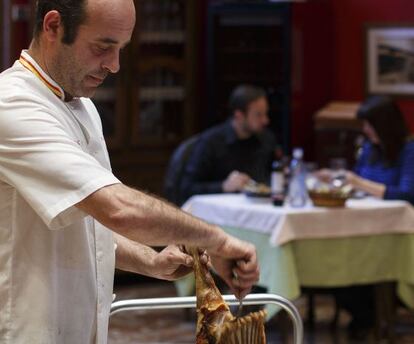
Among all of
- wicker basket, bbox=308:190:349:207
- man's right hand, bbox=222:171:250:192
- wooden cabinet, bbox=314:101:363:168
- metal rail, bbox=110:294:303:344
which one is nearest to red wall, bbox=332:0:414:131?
wooden cabinet, bbox=314:101:363:168

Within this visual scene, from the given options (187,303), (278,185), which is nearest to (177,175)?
(278,185)

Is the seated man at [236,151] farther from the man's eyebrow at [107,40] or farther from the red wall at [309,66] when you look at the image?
the man's eyebrow at [107,40]

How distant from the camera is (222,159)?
6.25m

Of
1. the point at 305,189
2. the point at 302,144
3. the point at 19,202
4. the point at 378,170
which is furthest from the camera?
the point at 302,144

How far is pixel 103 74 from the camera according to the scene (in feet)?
6.15

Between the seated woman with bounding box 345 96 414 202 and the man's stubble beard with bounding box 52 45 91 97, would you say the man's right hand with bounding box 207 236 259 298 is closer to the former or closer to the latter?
the man's stubble beard with bounding box 52 45 91 97

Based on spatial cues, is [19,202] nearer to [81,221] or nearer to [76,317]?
[81,221]

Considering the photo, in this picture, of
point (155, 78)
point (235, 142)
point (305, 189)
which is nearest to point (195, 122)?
point (155, 78)

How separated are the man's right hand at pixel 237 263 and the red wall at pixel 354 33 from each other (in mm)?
6599

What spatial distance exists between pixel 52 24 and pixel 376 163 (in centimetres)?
449

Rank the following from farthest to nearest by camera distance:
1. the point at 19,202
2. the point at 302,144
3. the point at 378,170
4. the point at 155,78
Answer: the point at 302,144
the point at 155,78
the point at 378,170
the point at 19,202

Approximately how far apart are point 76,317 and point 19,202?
0.24m

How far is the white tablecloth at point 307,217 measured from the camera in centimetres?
533

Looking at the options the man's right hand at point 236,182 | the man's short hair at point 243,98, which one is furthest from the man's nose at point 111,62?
the man's short hair at point 243,98
